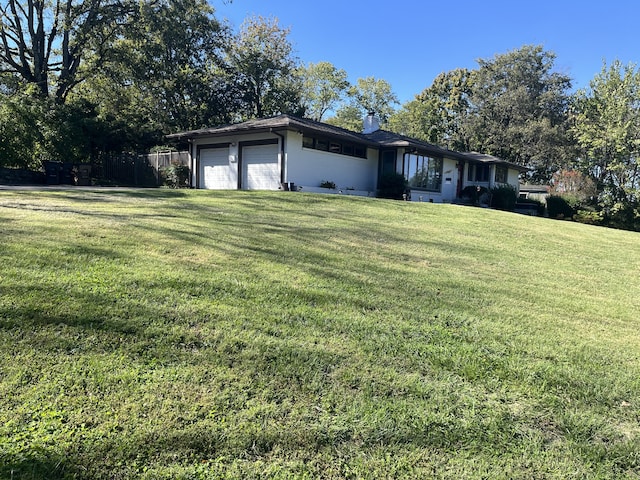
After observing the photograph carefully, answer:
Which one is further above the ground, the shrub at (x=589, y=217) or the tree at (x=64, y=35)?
the tree at (x=64, y=35)

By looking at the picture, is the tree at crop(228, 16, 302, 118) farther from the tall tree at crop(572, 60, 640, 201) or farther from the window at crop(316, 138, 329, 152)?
the tall tree at crop(572, 60, 640, 201)

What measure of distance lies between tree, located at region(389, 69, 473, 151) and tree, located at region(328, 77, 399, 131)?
679 cm

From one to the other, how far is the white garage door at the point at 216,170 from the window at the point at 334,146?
3.63 meters

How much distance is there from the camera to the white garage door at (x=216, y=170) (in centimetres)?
1823

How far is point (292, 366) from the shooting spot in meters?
2.68

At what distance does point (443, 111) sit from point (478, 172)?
20.5 meters

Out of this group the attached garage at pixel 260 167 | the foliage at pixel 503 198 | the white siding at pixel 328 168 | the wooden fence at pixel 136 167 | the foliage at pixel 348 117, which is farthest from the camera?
the foliage at pixel 348 117

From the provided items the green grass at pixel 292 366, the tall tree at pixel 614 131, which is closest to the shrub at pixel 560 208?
the tall tree at pixel 614 131

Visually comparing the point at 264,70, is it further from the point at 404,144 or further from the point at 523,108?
the point at 523,108

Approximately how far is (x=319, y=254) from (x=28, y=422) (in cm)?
387

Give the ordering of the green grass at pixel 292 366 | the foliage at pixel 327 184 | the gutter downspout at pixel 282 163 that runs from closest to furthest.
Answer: the green grass at pixel 292 366 → the gutter downspout at pixel 282 163 → the foliage at pixel 327 184

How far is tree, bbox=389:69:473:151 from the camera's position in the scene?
42.3m

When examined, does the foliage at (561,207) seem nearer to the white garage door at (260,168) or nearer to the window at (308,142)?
the window at (308,142)

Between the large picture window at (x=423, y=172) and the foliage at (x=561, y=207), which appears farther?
the foliage at (x=561, y=207)
